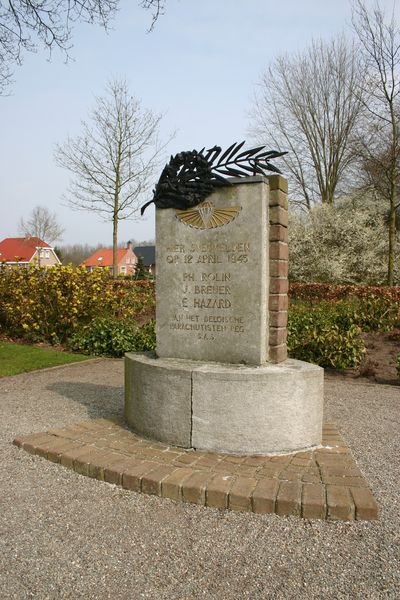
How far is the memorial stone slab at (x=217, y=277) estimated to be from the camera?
12.8 ft

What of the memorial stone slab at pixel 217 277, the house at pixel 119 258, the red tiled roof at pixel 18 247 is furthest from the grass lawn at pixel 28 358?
the house at pixel 119 258

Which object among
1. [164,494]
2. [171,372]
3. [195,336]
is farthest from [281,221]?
[164,494]

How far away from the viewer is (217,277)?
4.02 metres

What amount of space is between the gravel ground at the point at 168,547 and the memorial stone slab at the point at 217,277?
4.34ft

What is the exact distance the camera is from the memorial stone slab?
3.90 meters

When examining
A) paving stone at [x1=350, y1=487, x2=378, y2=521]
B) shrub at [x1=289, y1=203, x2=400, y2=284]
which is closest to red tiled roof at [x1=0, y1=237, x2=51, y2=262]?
shrub at [x1=289, y1=203, x2=400, y2=284]

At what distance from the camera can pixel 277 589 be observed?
225 cm

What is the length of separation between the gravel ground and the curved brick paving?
0.25 feet

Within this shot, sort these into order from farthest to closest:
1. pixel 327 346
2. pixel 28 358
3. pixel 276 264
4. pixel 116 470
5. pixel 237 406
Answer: pixel 28 358 → pixel 327 346 → pixel 276 264 → pixel 237 406 → pixel 116 470

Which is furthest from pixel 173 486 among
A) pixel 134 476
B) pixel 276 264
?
pixel 276 264

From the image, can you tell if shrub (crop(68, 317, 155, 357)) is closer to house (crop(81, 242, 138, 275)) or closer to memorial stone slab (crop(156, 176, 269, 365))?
memorial stone slab (crop(156, 176, 269, 365))

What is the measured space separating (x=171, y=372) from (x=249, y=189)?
62.6 inches

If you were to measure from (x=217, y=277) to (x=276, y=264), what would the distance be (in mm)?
499

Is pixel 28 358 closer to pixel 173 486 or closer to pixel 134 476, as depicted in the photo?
pixel 134 476
